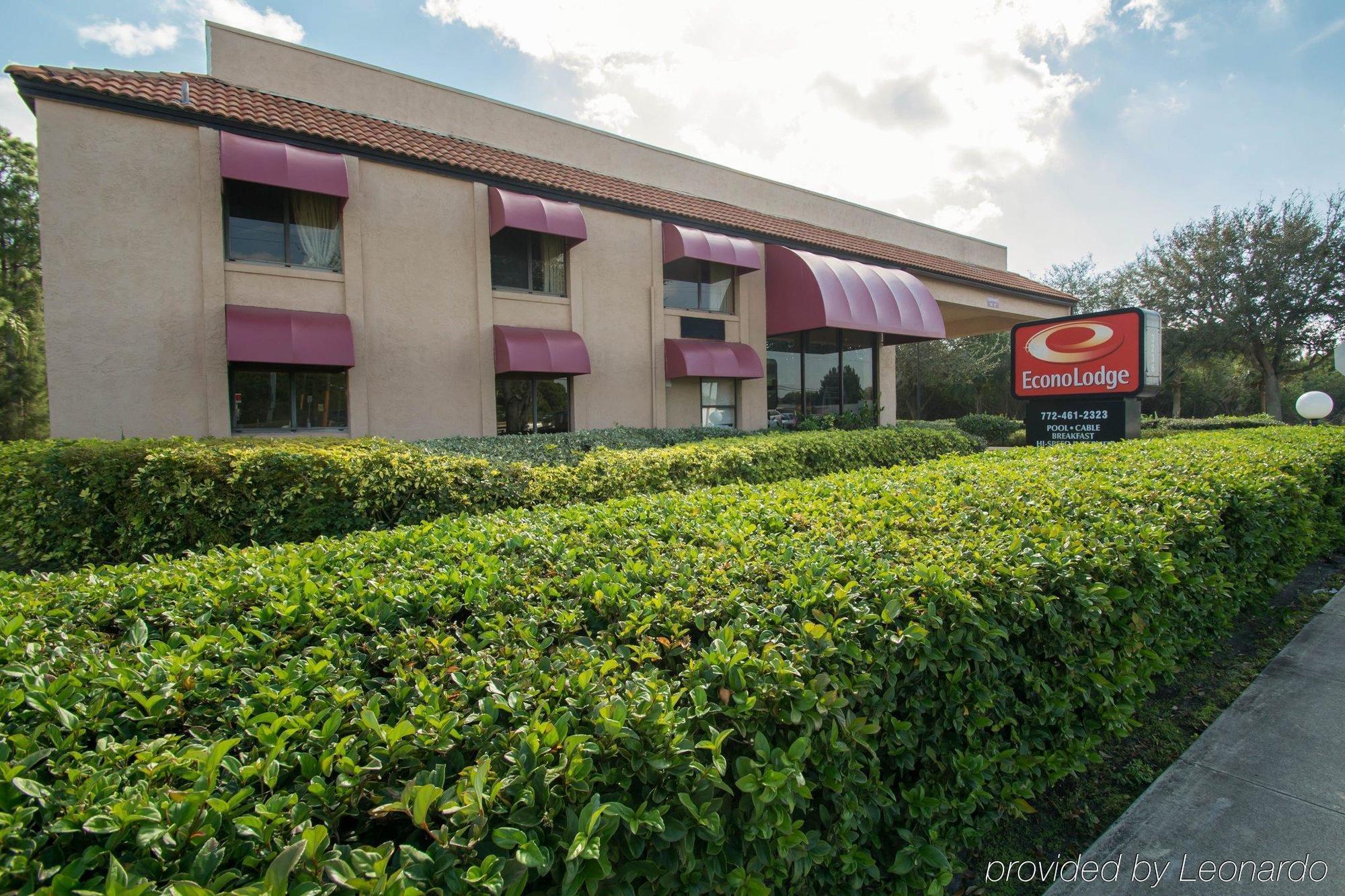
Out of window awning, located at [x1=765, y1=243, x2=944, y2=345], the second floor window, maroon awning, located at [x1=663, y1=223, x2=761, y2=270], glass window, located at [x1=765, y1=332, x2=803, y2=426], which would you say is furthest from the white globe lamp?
the second floor window

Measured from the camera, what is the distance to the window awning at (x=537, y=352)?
12.9 m

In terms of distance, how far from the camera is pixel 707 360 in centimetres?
Result: 1569

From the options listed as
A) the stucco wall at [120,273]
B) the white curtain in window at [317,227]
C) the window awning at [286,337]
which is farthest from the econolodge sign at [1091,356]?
the stucco wall at [120,273]

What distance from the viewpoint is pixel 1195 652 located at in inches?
182

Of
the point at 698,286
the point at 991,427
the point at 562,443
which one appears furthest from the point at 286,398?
the point at 991,427

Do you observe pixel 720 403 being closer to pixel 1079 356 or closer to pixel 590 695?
pixel 1079 356

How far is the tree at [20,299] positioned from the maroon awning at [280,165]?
25.2 metres

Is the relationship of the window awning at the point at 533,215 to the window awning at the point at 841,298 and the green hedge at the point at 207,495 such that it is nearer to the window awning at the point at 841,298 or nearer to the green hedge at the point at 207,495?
the window awning at the point at 841,298

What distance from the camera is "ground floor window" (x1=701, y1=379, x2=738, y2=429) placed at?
1664cm

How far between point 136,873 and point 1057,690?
331 centimetres

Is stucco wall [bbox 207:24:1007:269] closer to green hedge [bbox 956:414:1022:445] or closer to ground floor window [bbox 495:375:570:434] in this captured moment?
ground floor window [bbox 495:375:570:434]

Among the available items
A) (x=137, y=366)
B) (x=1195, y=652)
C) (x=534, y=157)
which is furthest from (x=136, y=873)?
(x=534, y=157)

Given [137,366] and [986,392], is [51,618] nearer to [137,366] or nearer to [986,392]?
[137,366]

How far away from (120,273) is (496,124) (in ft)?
29.2
